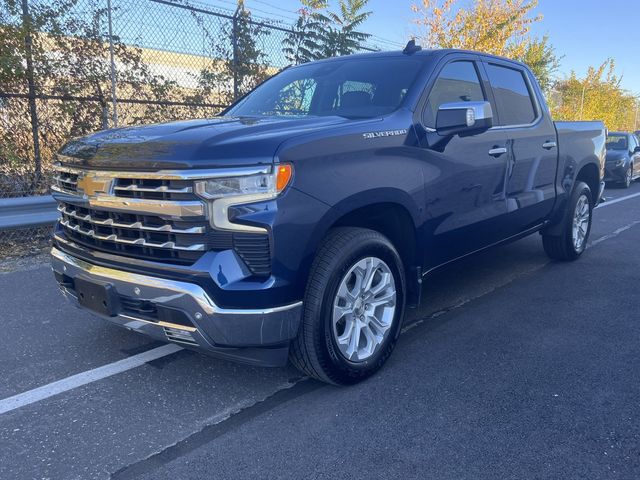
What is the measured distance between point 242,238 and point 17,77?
5384 mm

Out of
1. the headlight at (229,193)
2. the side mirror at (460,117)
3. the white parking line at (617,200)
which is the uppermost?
the side mirror at (460,117)

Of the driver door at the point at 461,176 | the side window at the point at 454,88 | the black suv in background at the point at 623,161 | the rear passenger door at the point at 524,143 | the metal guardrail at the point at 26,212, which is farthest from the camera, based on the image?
the black suv in background at the point at 623,161

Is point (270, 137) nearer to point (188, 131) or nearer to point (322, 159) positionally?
point (322, 159)

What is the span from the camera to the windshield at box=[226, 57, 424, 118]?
3.63 meters

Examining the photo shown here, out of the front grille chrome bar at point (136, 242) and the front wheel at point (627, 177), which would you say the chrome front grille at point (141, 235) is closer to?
the front grille chrome bar at point (136, 242)

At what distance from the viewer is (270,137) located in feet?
8.71

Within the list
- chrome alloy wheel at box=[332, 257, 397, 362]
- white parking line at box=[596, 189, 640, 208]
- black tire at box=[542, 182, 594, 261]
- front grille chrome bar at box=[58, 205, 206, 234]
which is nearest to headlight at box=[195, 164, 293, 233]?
front grille chrome bar at box=[58, 205, 206, 234]

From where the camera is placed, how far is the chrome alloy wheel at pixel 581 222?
578cm

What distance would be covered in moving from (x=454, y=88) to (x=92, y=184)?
8.39 feet

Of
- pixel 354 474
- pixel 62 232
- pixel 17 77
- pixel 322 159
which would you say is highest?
pixel 17 77

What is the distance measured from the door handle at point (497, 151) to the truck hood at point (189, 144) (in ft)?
4.72

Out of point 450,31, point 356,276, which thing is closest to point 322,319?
point 356,276

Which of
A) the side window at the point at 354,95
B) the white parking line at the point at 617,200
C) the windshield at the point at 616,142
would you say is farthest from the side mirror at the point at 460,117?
the windshield at the point at 616,142

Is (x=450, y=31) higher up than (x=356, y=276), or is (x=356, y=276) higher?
(x=450, y=31)
